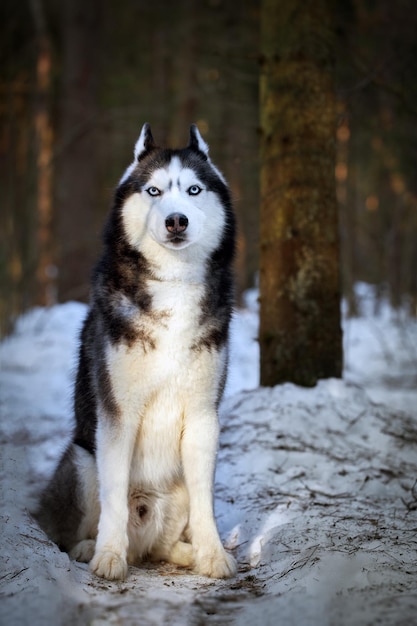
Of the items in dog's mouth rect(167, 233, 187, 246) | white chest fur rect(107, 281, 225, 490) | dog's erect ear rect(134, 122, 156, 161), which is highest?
dog's erect ear rect(134, 122, 156, 161)

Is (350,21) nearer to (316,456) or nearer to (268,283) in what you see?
(268,283)

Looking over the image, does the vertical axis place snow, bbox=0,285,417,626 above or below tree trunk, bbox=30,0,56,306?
below

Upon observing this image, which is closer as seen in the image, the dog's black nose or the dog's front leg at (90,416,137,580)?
the dog's front leg at (90,416,137,580)

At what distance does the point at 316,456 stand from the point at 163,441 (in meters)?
1.47

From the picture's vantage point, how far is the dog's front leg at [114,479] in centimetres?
273

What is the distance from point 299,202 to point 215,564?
9.30 feet

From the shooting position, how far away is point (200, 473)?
2920 millimetres

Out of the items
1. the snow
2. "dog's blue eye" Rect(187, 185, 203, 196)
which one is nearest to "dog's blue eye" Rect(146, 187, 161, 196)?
"dog's blue eye" Rect(187, 185, 203, 196)

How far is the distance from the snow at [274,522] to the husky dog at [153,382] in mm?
200

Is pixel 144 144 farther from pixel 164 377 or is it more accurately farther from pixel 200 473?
pixel 200 473

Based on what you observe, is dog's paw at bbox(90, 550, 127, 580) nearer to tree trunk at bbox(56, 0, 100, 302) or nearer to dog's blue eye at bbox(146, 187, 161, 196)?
dog's blue eye at bbox(146, 187, 161, 196)

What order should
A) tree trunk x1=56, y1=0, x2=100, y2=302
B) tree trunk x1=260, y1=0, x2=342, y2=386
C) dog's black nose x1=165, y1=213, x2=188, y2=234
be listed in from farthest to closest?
tree trunk x1=56, y1=0, x2=100, y2=302
tree trunk x1=260, y1=0, x2=342, y2=386
dog's black nose x1=165, y1=213, x2=188, y2=234

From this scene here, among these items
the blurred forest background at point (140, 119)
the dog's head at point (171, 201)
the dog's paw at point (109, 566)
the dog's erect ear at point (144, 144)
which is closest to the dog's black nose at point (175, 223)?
the dog's head at point (171, 201)

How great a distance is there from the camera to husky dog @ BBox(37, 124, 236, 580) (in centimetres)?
278
